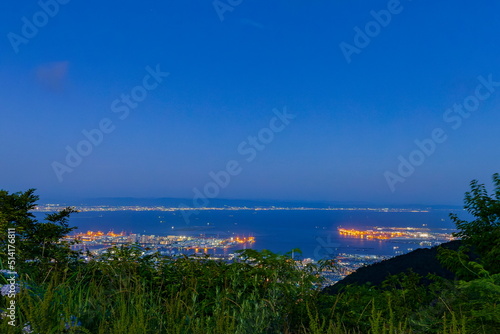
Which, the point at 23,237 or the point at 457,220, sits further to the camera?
the point at 23,237

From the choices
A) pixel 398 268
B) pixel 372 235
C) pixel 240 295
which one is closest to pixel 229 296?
pixel 240 295

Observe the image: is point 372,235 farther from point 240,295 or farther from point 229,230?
point 240,295

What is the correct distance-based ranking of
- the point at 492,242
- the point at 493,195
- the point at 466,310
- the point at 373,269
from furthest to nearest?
the point at 373,269
the point at 493,195
the point at 492,242
the point at 466,310

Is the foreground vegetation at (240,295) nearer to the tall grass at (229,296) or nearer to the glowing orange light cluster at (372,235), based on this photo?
the tall grass at (229,296)

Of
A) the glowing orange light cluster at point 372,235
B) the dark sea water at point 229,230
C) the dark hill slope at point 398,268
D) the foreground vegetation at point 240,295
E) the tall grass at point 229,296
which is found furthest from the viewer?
the glowing orange light cluster at point 372,235

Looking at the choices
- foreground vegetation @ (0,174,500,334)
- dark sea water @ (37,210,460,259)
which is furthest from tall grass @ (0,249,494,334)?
dark sea water @ (37,210,460,259)

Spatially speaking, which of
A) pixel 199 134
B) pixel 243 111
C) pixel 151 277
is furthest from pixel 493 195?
pixel 243 111

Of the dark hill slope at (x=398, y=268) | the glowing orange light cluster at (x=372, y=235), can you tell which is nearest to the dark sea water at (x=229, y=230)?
the glowing orange light cluster at (x=372, y=235)

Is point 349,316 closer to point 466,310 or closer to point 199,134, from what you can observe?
point 466,310
